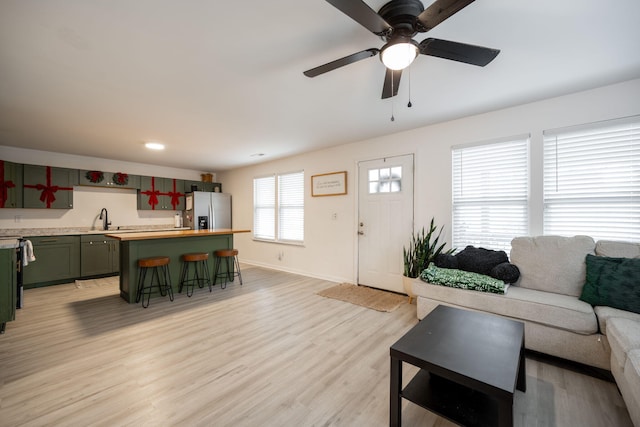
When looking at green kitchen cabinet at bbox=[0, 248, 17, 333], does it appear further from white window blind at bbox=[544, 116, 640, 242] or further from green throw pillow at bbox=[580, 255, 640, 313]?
white window blind at bbox=[544, 116, 640, 242]

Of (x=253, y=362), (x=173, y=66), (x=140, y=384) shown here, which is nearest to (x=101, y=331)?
(x=140, y=384)

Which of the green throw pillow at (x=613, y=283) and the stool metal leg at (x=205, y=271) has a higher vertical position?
the green throw pillow at (x=613, y=283)

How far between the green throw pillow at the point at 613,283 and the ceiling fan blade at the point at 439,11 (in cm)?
247

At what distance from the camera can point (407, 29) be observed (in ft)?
5.03

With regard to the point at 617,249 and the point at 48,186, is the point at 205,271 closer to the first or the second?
the point at 48,186

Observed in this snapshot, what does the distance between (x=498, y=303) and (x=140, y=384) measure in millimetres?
3046

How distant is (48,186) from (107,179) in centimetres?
88

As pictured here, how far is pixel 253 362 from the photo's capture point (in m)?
2.21

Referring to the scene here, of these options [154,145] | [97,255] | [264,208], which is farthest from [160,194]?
[264,208]

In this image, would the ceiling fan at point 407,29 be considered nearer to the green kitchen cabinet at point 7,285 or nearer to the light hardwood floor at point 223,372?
the light hardwood floor at point 223,372

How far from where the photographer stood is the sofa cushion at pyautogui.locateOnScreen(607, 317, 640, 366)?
1.56 meters

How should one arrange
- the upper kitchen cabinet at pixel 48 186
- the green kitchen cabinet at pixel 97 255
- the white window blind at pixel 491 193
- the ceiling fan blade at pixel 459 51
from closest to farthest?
the ceiling fan blade at pixel 459 51 < the white window blind at pixel 491 193 < the upper kitchen cabinet at pixel 48 186 < the green kitchen cabinet at pixel 97 255

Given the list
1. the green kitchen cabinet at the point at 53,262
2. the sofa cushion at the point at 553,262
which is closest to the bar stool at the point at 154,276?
the green kitchen cabinet at the point at 53,262

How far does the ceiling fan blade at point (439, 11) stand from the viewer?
1230mm
